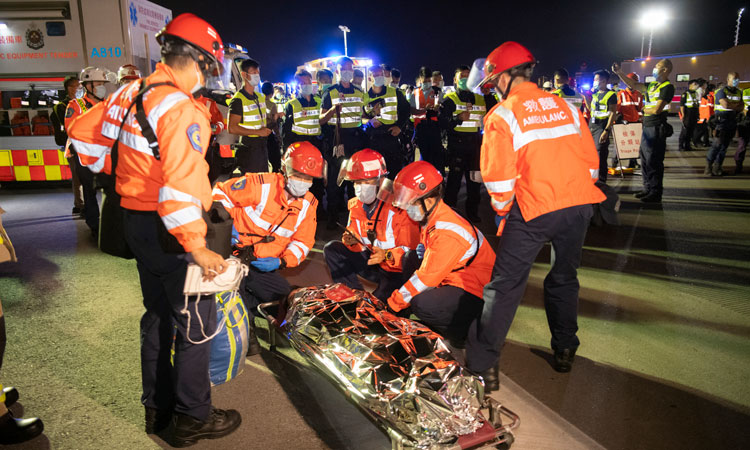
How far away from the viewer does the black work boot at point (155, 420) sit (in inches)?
99.7

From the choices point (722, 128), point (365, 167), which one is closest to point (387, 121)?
point (365, 167)

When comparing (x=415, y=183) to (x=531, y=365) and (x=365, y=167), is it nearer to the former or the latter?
(x=365, y=167)

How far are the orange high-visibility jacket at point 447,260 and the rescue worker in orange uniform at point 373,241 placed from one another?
46 centimetres

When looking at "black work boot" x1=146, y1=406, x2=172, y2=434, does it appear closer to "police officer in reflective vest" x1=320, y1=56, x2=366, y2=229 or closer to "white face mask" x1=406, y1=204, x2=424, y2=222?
"white face mask" x1=406, y1=204, x2=424, y2=222

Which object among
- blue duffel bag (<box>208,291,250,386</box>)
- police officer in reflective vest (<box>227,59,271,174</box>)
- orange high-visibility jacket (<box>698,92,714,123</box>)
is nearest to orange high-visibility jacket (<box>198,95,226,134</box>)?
police officer in reflective vest (<box>227,59,271,174</box>)

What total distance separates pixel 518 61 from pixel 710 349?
2.40m

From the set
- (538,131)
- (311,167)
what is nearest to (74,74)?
(311,167)

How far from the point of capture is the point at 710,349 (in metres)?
3.34

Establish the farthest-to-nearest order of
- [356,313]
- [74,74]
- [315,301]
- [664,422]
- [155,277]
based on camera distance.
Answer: [74,74], [315,301], [356,313], [664,422], [155,277]

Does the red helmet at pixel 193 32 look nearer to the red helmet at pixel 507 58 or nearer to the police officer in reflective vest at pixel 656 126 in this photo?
the red helmet at pixel 507 58

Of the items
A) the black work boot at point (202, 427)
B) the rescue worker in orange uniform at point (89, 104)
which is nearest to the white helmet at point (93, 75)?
the rescue worker in orange uniform at point (89, 104)

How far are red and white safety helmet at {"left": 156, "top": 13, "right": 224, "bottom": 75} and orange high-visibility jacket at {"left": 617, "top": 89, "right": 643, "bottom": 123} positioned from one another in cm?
917

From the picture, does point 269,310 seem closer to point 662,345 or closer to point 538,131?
point 538,131

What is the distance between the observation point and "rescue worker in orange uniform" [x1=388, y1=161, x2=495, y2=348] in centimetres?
299
